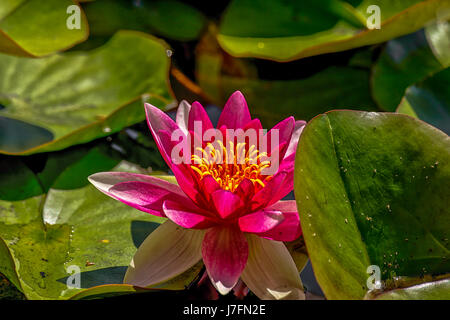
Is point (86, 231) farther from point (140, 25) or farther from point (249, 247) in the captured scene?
point (140, 25)

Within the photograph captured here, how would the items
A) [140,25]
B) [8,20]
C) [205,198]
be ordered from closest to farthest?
[205,198]
[8,20]
[140,25]

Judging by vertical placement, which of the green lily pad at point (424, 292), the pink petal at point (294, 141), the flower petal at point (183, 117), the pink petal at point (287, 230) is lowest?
the green lily pad at point (424, 292)

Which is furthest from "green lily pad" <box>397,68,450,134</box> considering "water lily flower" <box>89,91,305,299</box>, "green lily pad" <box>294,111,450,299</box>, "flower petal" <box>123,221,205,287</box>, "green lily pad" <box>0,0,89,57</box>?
"green lily pad" <box>0,0,89,57</box>

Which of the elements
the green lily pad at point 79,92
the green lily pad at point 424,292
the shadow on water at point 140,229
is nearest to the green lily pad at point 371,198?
the green lily pad at point 424,292

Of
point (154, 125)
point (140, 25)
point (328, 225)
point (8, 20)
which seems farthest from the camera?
point (140, 25)

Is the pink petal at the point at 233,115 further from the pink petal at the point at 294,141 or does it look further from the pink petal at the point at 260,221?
the pink petal at the point at 260,221

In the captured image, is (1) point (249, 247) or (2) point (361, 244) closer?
(2) point (361, 244)

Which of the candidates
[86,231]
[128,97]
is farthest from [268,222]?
[128,97]

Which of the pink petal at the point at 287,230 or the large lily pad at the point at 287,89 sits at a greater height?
the large lily pad at the point at 287,89
